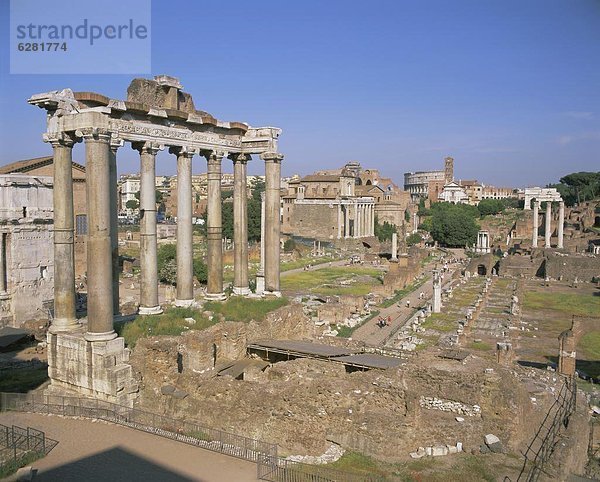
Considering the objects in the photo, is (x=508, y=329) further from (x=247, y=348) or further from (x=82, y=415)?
(x=82, y=415)

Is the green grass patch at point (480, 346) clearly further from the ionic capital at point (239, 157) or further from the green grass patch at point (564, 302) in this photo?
the ionic capital at point (239, 157)

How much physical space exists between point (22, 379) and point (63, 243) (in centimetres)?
554

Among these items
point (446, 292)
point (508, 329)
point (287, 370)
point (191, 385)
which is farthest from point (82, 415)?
point (446, 292)

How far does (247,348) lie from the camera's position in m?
17.4

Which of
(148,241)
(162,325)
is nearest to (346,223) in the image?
(148,241)

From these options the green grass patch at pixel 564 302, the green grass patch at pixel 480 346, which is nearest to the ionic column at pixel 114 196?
the green grass patch at pixel 480 346

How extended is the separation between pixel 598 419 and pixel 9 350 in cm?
2268

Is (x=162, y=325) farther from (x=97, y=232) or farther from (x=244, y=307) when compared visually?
(x=97, y=232)

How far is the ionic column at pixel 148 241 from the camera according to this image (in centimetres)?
1691

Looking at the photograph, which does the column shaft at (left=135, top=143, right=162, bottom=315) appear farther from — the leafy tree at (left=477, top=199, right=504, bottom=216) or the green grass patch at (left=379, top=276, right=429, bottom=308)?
the leafy tree at (left=477, top=199, right=504, bottom=216)

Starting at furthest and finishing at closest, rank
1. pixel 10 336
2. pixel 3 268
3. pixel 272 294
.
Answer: pixel 3 268
pixel 10 336
pixel 272 294

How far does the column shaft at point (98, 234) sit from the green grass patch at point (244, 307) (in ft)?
16.0

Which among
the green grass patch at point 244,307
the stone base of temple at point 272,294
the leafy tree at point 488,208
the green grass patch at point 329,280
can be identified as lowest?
the green grass patch at point 329,280

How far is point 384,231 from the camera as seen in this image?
10550cm
